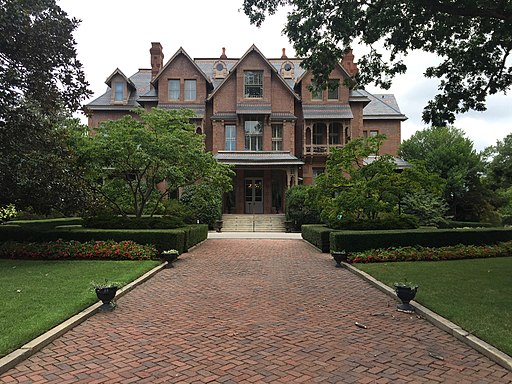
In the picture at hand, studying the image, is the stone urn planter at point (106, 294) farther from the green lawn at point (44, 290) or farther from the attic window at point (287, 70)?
the attic window at point (287, 70)

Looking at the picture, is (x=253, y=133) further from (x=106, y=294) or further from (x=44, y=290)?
(x=106, y=294)

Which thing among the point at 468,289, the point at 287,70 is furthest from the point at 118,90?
the point at 468,289

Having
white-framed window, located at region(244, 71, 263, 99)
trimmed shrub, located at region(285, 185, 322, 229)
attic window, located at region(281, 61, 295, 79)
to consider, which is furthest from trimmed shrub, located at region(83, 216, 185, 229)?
attic window, located at region(281, 61, 295, 79)

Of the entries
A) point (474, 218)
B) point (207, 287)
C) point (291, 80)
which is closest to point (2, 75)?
point (207, 287)

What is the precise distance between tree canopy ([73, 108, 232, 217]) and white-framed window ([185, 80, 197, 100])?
1740 cm

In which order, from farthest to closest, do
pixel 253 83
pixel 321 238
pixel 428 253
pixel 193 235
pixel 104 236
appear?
pixel 253 83 → pixel 193 235 → pixel 321 238 → pixel 104 236 → pixel 428 253

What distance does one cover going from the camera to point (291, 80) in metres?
38.7

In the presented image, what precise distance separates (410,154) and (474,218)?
8807mm

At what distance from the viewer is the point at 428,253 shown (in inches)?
539

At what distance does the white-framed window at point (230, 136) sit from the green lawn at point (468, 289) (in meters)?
23.9

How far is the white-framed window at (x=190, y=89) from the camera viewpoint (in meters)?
35.9

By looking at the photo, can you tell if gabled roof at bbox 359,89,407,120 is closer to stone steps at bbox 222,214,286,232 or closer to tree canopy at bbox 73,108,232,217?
stone steps at bbox 222,214,286,232

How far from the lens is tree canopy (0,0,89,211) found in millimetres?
11719

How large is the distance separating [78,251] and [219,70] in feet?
96.4
